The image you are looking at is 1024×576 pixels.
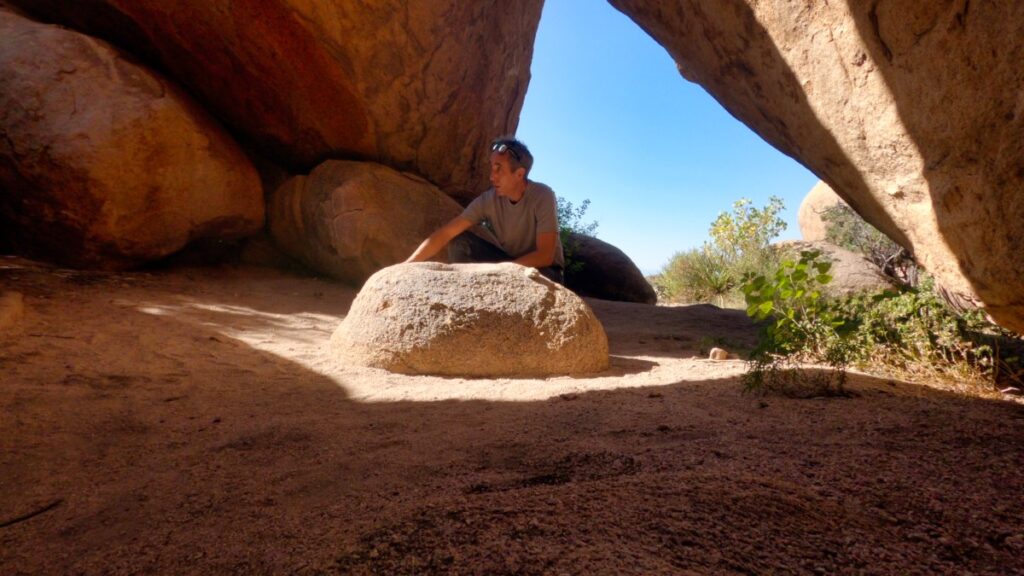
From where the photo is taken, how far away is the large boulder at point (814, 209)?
1576 cm

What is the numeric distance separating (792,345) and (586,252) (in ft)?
19.7

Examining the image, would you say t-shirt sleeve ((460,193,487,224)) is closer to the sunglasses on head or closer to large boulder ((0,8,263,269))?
the sunglasses on head

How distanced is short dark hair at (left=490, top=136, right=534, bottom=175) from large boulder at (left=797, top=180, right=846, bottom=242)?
13828 millimetres

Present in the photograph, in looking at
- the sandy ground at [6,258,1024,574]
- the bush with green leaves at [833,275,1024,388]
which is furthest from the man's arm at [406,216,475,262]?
the bush with green leaves at [833,275,1024,388]

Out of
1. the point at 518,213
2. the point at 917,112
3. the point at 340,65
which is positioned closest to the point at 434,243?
the point at 518,213

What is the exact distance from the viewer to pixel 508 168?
4.46 m

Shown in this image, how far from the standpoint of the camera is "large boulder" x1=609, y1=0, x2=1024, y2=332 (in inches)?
75.2

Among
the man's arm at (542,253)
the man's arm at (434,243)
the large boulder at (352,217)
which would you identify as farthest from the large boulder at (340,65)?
the man's arm at (542,253)

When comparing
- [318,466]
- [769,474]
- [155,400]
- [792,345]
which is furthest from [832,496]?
[155,400]

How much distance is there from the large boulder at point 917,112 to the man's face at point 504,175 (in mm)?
1911

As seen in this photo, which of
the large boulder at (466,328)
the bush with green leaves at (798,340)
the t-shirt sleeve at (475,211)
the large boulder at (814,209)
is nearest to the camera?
the bush with green leaves at (798,340)

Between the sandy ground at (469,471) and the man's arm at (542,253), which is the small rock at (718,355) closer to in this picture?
the sandy ground at (469,471)

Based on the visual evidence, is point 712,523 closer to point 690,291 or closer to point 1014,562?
point 1014,562

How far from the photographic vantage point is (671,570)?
828mm
